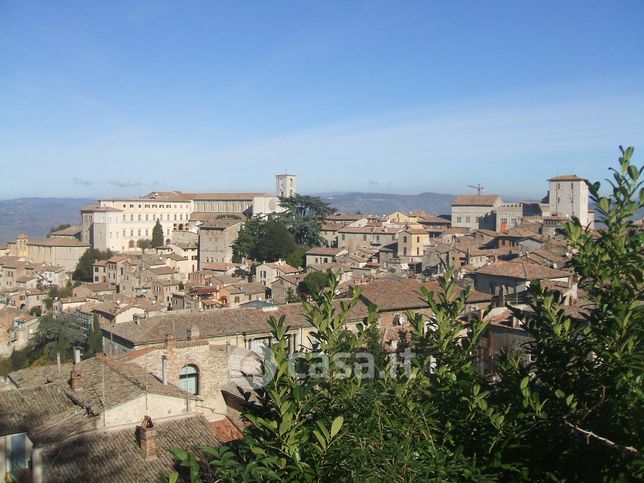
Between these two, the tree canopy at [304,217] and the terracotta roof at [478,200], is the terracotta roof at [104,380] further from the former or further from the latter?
the terracotta roof at [478,200]

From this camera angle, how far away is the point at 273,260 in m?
57.3

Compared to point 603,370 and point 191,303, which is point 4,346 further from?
point 603,370

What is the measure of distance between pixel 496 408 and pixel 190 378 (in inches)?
369

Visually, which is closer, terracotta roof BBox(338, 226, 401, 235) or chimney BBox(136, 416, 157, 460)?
chimney BBox(136, 416, 157, 460)

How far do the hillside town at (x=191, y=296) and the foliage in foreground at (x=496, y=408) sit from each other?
21.3 inches

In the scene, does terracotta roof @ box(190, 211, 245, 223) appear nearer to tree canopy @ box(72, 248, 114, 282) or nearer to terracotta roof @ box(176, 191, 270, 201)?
terracotta roof @ box(176, 191, 270, 201)

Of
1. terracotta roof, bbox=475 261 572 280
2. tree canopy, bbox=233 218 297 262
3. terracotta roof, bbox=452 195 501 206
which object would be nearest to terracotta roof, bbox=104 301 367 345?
terracotta roof, bbox=475 261 572 280

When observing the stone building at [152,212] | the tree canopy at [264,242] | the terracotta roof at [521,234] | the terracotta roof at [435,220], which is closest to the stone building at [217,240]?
the tree canopy at [264,242]

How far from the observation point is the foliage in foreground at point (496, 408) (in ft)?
14.7

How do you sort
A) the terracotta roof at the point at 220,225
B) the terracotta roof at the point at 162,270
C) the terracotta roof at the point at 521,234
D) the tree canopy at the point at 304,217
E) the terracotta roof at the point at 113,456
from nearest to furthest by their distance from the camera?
the terracotta roof at the point at 113,456
the terracotta roof at the point at 521,234
the terracotta roof at the point at 162,270
the tree canopy at the point at 304,217
the terracotta roof at the point at 220,225

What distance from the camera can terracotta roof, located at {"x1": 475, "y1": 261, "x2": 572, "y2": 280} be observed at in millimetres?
29234

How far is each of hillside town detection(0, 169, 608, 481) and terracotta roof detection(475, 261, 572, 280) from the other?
4.1 inches

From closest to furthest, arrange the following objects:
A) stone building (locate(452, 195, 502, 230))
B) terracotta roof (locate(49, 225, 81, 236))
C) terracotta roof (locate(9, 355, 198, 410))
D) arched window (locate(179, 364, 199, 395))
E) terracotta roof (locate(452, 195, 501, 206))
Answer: terracotta roof (locate(9, 355, 198, 410)), arched window (locate(179, 364, 199, 395)), stone building (locate(452, 195, 502, 230)), terracotta roof (locate(452, 195, 501, 206)), terracotta roof (locate(49, 225, 81, 236))

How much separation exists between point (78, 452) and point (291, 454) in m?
6.32
